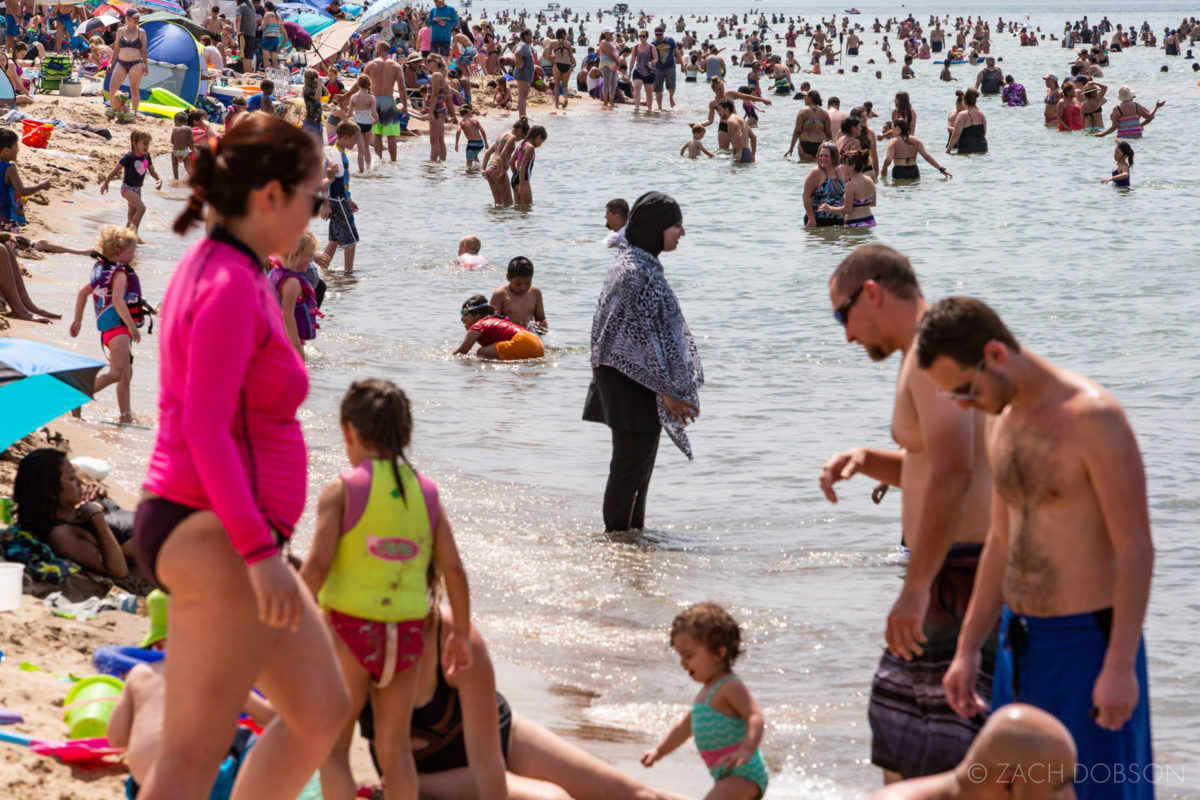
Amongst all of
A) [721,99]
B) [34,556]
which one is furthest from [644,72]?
[34,556]

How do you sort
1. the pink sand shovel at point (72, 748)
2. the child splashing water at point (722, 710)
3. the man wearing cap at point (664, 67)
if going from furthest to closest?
1. the man wearing cap at point (664, 67)
2. the pink sand shovel at point (72, 748)
3. the child splashing water at point (722, 710)

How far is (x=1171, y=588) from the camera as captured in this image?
20.6ft

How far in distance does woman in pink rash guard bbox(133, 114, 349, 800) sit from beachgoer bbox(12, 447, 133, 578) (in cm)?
294

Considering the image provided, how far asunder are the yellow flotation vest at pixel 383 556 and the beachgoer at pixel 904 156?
67.1ft

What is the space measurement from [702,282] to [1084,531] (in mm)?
13603

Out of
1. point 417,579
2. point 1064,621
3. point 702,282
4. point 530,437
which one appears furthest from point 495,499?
point 702,282

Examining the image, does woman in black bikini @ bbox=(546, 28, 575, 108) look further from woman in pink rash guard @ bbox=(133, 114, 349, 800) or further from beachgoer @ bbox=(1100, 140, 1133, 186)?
woman in pink rash guard @ bbox=(133, 114, 349, 800)

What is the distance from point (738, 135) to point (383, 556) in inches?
944

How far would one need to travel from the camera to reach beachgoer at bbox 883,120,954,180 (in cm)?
2253

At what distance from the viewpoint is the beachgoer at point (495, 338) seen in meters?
11.4

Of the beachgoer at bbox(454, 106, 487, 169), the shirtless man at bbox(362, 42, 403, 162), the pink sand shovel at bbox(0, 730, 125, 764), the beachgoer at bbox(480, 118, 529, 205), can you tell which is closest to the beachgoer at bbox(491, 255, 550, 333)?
the pink sand shovel at bbox(0, 730, 125, 764)

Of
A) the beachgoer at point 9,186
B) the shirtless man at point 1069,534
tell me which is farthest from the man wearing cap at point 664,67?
the shirtless man at point 1069,534

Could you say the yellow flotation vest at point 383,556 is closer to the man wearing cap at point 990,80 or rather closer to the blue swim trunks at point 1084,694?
the blue swim trunks at point 1084,694

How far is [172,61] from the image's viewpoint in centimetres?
2317
